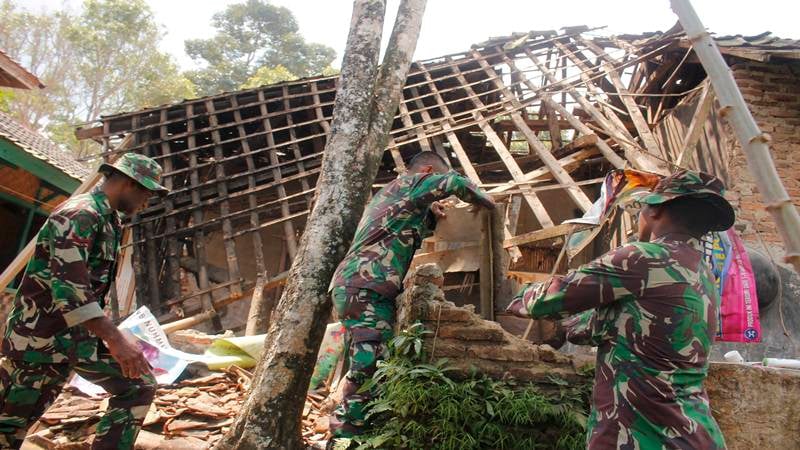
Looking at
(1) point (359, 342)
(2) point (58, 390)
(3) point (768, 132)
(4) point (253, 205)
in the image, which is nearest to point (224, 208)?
(4) point (253, 205)

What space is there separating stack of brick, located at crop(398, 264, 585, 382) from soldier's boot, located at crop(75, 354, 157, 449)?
155 cm

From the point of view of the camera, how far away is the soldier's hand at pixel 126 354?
3.06 m

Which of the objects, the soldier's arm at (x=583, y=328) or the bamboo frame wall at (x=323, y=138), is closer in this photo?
the soldier's arm at (x=583, y=328)

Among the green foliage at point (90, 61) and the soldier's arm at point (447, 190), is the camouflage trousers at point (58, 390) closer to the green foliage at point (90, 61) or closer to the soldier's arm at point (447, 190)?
the soldier's arm at point (447, 190)

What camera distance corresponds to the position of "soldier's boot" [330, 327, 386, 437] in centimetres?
311

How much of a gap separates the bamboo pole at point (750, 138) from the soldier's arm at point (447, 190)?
1578 millimetres

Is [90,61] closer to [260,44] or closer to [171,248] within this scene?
[260,44]

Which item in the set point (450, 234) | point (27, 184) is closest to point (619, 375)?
point (450, 234)

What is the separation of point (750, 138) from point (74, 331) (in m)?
3.37

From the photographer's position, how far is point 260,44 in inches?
1292

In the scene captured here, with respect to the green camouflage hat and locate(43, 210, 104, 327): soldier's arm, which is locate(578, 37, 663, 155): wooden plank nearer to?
the green camouflage hat

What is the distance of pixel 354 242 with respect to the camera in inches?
137

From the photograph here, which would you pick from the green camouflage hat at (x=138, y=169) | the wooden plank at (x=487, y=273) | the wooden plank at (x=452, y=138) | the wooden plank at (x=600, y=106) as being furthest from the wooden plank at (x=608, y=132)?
the green camouflage hat at (x=138, y=169)

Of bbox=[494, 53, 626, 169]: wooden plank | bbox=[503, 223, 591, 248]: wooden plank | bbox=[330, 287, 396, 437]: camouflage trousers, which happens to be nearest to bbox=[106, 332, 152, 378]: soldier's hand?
bbox=[330, 287, 396, 437]: camouflage trousers
